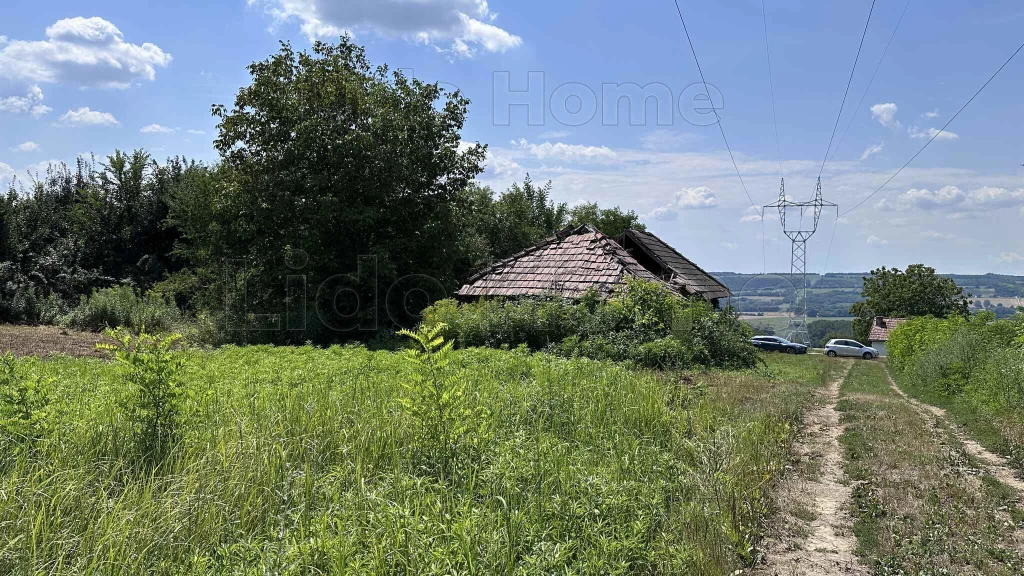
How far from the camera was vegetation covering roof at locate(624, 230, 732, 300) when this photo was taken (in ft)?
82.3

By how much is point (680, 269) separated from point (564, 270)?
27.6 ft

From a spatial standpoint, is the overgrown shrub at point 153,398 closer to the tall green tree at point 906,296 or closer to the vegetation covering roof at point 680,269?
the vegetation covering roof at point 680,269

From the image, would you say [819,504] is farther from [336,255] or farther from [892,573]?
[336,255]

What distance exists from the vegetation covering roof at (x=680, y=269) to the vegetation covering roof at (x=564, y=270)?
326 cm

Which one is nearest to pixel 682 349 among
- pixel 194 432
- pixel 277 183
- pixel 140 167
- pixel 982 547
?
pixel 982 547

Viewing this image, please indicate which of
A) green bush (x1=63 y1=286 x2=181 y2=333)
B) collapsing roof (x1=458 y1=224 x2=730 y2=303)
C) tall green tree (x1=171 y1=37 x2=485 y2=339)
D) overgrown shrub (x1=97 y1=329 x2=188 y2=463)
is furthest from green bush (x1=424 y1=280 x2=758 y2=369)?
green bush (x1=63 y1=286 x2=181 y2=333)

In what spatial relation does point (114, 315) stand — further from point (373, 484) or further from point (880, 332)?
point (880, 332)

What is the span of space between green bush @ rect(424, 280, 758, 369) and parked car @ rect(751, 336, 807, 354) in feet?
111

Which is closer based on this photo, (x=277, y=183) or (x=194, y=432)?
(x=194, y=432)

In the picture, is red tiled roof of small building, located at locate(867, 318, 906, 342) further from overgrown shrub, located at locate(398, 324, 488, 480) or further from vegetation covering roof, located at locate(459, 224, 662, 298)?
overgrown shrub, located at locate(398, 324, 488, 480)

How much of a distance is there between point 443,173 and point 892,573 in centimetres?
2102

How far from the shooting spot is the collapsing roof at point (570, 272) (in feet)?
69.4

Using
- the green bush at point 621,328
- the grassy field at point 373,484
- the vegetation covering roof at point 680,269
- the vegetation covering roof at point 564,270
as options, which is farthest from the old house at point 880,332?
the grassy field at point 373,484

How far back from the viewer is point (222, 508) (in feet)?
15.1
